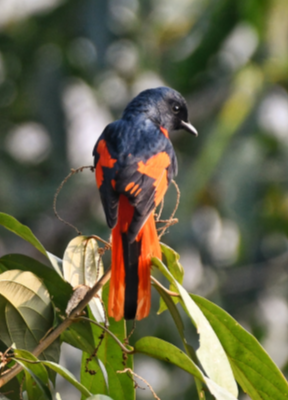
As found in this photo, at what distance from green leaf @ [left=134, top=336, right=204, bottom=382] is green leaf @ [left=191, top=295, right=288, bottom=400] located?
264mm

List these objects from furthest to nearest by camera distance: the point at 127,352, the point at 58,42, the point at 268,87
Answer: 1. the point at 58,42
2. the point at 268,87
3. the point at 127,352

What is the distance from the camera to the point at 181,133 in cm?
891

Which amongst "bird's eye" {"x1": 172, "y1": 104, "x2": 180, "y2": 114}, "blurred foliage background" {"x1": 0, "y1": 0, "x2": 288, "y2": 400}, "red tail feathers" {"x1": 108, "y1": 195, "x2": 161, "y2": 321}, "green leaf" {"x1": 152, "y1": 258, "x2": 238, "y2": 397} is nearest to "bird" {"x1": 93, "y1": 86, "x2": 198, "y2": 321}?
"red tail feathers" {"x1": 108, "y1": 195, "x2": 161, "y2": 321}

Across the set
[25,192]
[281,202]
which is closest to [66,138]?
[25,192]

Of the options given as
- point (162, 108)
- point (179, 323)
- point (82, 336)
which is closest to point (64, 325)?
point (82, 336)

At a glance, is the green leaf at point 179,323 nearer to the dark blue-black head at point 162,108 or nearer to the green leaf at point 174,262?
the green leaf at point 174,262

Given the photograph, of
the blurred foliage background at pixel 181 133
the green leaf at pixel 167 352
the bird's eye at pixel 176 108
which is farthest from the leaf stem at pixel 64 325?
the blurred foliage background at pixel 181 133

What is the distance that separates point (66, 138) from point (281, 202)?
315 centimetres

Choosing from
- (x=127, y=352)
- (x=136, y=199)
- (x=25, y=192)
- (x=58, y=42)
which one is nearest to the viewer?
(x=127, y=352)

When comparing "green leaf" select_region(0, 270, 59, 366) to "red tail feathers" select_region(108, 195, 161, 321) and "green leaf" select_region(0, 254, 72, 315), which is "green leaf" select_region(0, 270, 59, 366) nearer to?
"green leaf" select_region(0, 254, 72, 315)

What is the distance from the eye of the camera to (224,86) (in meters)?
9.00

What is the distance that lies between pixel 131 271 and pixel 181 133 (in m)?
6.74

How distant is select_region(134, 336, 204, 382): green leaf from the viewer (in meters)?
1.91

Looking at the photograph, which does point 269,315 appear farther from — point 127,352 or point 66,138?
point 127,352
